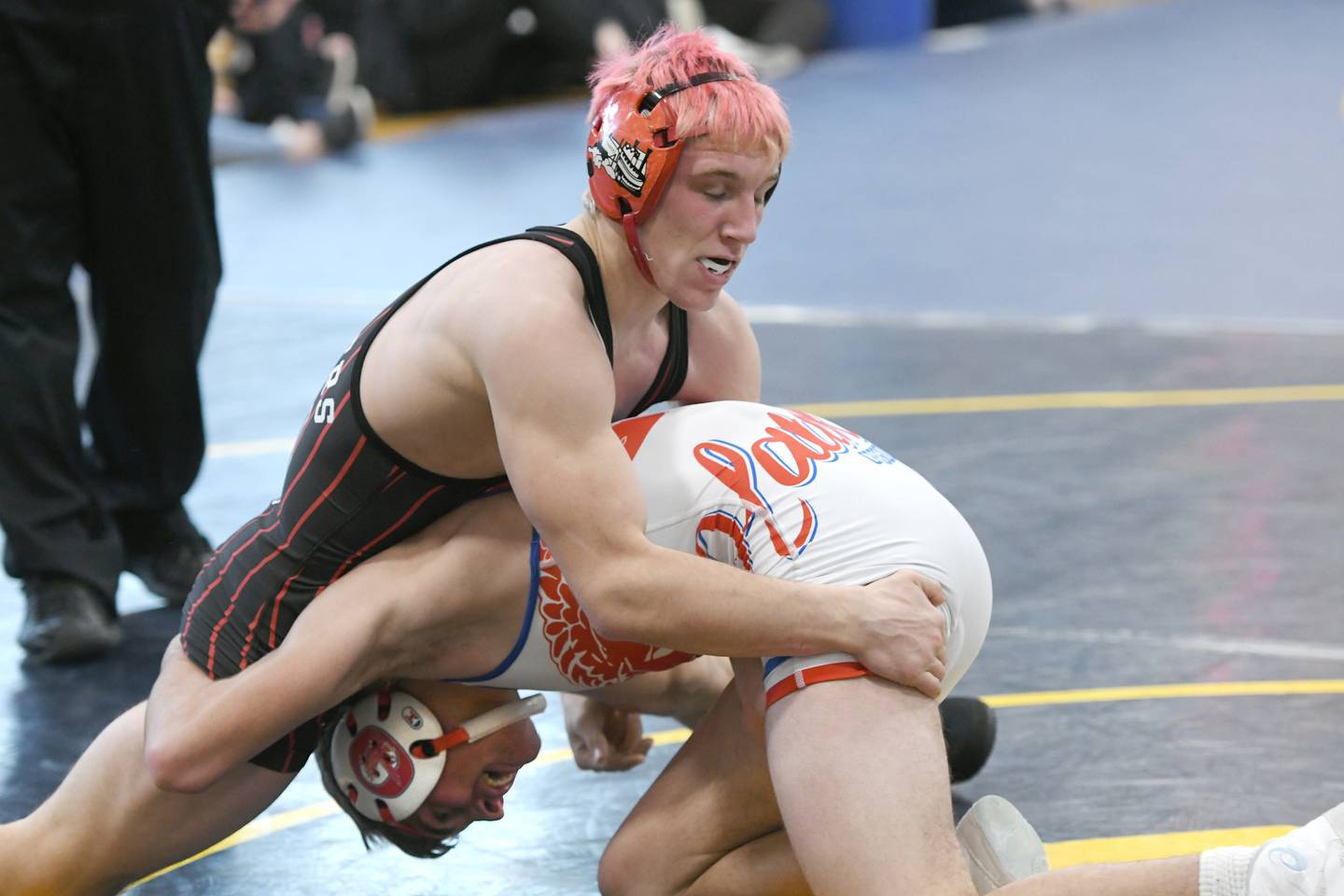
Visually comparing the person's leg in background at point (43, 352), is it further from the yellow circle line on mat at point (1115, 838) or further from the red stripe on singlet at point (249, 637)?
the red stripe on singlet at point (249, 637)

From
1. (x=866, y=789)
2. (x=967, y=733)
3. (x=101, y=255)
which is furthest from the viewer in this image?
(x=101, y=255)

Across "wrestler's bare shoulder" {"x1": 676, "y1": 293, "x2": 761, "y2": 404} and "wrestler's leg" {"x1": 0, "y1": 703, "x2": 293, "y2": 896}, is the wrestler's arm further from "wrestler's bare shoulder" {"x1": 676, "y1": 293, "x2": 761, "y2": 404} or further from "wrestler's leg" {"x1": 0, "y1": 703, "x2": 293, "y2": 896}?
"wrestler's leg" {"x1": 0, "y1": 703, "x2": 293, "y2": 896}

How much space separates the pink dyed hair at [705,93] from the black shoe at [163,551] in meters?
1.87

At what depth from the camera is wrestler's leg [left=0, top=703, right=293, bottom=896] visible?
8.43 feet

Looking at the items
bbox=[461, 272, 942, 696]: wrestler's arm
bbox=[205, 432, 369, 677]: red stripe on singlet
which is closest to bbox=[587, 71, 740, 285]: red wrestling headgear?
bbox=[461, 272, 942, 696]: wrestler's arm

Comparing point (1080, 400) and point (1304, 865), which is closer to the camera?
point (1304, 865)

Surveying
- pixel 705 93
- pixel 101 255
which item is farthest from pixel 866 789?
pixel 101 255

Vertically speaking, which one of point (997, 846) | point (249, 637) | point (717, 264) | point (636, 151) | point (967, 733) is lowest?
point (967, 733)

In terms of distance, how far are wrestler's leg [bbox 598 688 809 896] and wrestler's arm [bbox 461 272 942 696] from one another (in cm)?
34

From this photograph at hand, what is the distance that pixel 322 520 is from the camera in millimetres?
2521

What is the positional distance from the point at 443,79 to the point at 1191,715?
28.2 feet

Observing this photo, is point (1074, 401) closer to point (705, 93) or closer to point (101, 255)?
point (101, 255)

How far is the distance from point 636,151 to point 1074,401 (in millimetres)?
2960

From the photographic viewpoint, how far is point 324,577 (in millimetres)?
2559
